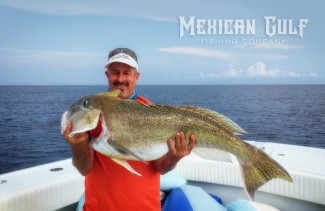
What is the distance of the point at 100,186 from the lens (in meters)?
3.22

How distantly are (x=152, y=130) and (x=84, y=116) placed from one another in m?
0.55

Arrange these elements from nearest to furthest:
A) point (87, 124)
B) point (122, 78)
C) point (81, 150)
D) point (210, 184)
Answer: point (87, 124) → point (81, 150) → point (122, 78) → point (210, 184)

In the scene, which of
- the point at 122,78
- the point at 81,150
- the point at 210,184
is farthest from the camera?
the point at 210,184

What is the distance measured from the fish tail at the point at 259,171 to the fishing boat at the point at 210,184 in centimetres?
235

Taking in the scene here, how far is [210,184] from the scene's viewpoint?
6379 millimetres

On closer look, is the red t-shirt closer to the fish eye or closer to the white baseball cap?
the fish eye

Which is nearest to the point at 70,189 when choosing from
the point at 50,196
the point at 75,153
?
the point at 50,196

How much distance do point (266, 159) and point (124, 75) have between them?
1429 millimetres

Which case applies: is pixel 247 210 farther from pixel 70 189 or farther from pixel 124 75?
→ pixel 124 75

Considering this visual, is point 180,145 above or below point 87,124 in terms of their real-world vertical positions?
below

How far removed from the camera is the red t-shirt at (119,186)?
3.18m

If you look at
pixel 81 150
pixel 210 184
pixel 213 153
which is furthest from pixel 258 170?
pixel 210 184

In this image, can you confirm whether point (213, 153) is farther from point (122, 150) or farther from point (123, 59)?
point (123, 59)

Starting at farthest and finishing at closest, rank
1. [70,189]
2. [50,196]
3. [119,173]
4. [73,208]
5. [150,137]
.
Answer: [73,208], [70,189], [50,196], [119,173], [150,137]
